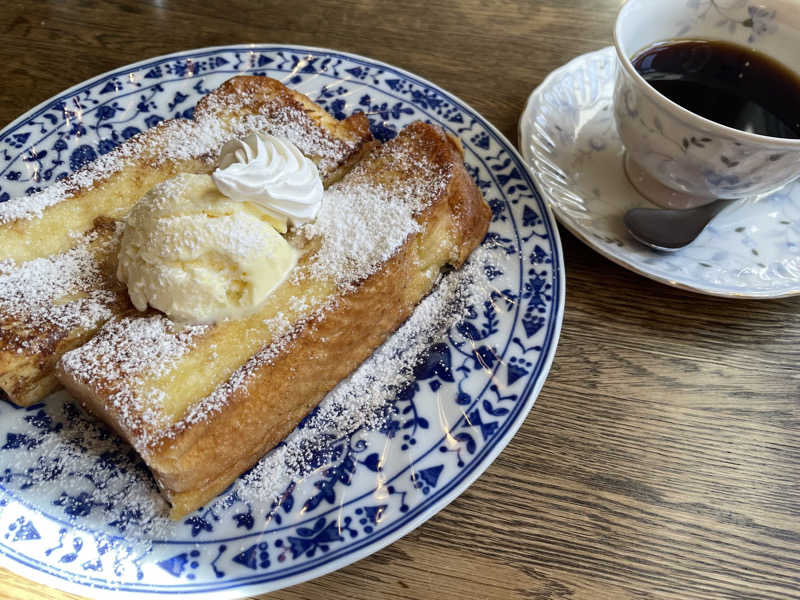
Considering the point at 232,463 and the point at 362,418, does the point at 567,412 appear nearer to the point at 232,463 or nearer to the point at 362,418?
the point at 362,418

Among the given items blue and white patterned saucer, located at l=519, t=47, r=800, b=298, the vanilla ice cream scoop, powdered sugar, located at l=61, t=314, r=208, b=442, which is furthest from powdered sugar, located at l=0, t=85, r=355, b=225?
blue and white patterned saucer, located at l=519, t=47, r=800, b=298

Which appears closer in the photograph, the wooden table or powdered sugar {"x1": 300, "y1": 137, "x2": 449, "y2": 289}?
the wooden table

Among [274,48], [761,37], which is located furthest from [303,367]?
[761,37]

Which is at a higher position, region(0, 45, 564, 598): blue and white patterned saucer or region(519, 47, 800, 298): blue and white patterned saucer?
region(519, 47, 800, 298): blue and white patterned saucer

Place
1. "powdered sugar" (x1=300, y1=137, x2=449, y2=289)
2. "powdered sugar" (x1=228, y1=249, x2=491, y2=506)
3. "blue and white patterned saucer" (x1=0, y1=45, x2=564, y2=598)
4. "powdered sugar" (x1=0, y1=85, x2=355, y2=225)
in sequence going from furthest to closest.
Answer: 1. "powdered sugar" (x1=0, y1=85, x2=355, y2=225)
2. "powdered sugar" (x1=300, y1=137, x2=449, y2=289)
3. "powdered sugar" (x1=228, y1=249, x2=491, y2=506)
4. "blue and white patterned saucer" (x1=0, y1=45, x2=564, y2=598)

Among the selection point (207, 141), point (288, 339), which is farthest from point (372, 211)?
point (207, 141)

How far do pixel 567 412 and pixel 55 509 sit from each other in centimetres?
98

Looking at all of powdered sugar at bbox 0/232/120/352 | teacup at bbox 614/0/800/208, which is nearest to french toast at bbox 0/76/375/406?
powdered sugar at bbox 0/232/120/352

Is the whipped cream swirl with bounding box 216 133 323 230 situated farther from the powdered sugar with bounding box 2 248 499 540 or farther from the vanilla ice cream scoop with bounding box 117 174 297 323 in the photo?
the powdered sugar with bounding box 2 248 499 540

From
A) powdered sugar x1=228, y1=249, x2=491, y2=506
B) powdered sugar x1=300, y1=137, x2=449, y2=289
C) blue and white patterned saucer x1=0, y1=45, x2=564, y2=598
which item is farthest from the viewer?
powdered sugar x1=300, y1=137, x2=449, y2=289

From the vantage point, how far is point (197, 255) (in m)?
1.08

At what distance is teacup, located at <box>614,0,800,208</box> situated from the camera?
47.0 inches

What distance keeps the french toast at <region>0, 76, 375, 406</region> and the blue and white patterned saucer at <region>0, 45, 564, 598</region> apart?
0.42ft

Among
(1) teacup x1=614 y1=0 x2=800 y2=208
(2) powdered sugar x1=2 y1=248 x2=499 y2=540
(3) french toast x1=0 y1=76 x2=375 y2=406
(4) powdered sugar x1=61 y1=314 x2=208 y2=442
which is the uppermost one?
(1) teacup x1=614 y1=0 x2=800 y2=208
